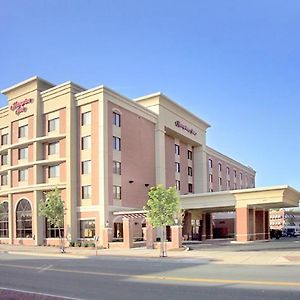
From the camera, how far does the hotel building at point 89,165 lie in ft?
172

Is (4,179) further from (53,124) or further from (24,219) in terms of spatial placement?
(53,124)

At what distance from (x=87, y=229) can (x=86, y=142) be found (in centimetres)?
962

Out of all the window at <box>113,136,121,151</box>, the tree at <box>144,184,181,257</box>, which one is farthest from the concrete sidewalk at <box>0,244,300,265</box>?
the window at <box>113,136,121,151</box>

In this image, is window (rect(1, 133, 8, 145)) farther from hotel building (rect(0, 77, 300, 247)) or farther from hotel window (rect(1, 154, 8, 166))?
hotel window (rect(1, 154, 8, 166))

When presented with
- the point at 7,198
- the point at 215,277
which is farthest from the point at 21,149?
the point at 215,277

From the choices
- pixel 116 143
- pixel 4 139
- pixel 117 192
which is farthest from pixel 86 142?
pixel 4 139

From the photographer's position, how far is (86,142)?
53875 mm

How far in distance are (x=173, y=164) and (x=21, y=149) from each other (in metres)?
22.3

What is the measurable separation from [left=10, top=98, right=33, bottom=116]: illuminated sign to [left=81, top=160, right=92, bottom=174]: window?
10819 millimetres

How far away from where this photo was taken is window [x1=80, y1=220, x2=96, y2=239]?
2046 inches

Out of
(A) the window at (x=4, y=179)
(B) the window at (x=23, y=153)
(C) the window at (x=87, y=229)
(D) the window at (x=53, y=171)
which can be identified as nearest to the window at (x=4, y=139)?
(A) the window at (x=4, y=179)

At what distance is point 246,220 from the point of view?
55.0 meters

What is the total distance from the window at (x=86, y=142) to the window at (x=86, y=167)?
1582 millimetres

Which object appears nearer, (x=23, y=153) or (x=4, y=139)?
(x=23, y=153)
